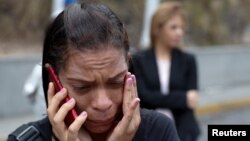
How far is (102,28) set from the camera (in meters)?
2.17

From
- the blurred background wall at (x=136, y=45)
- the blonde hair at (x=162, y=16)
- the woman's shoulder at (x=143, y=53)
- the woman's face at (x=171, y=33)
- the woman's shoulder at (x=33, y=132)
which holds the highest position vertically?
the woman's shoulder at (x=33, y=132)

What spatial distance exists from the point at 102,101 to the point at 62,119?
0.17 metres

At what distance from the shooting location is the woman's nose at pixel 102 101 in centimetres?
211

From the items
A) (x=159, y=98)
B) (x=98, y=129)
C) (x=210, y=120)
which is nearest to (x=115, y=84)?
(x=98, y=129)

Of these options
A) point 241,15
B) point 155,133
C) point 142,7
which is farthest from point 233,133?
point 241,15

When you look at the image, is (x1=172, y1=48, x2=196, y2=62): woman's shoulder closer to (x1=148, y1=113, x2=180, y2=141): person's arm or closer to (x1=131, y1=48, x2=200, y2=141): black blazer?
(x1=131, y1=48, x2=200, y2=141): black blazer

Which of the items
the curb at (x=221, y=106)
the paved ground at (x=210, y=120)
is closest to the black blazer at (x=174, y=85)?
the paved ground at (x=210, y=120)

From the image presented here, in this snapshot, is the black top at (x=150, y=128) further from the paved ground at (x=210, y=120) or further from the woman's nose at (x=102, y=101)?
the paved ground at (x=210, y=120)

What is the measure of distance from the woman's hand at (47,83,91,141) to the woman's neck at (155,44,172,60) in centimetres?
→ 272

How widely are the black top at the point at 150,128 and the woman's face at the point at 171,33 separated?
262 centimetres

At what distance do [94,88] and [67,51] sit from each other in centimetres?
17

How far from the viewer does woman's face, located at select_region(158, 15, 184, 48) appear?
Answer: 5008mm

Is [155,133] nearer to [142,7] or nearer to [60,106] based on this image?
[60,106]

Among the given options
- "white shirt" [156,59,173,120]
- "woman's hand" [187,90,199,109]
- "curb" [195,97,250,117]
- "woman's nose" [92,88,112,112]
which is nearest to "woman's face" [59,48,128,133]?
"woman's nose" [92,88,112,112]
